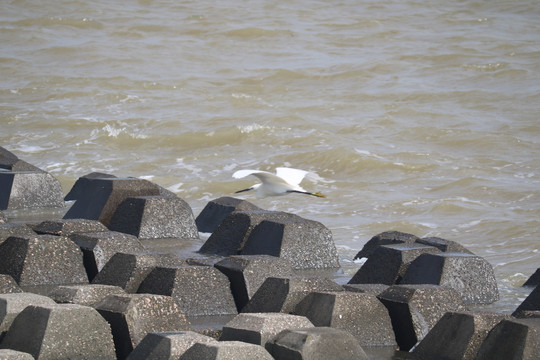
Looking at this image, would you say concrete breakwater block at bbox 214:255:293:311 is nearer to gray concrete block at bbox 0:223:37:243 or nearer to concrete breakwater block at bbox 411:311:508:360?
concrete breakwater block at bbox 411:311:508:360

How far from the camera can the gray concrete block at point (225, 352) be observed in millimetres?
2605

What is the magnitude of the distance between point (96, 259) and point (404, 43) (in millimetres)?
20371

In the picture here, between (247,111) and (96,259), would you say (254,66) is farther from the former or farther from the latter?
(96,259)

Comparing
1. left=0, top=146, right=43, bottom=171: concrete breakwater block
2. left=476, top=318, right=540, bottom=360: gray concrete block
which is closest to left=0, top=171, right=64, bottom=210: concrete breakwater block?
left=0, top=146, right=43, bottom=171: concrete breakwater block

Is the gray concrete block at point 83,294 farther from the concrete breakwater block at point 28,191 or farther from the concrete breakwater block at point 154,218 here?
the concrete breakwater block at point 28,191

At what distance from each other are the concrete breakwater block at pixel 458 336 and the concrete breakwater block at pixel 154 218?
2331 millimetres

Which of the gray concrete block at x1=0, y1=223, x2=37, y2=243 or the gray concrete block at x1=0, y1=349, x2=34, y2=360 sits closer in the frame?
the gray concrete block at x1=0, y1=349, x2=34, y2=360

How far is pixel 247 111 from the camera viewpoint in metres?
18.5

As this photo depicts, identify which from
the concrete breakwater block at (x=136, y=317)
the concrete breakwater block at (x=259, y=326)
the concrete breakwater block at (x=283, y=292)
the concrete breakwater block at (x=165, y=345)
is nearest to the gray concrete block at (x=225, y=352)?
the concrete breakwater block at (x=165, y=345)

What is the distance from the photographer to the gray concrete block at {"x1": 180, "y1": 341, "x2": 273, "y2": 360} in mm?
2605

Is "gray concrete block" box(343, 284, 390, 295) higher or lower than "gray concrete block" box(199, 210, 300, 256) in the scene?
higher

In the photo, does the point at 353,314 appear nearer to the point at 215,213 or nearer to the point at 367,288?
the point at 367,288

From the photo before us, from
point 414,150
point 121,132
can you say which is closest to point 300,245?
point 414,150

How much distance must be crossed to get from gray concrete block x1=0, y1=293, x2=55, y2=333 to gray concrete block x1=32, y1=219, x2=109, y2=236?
1.29 meters
